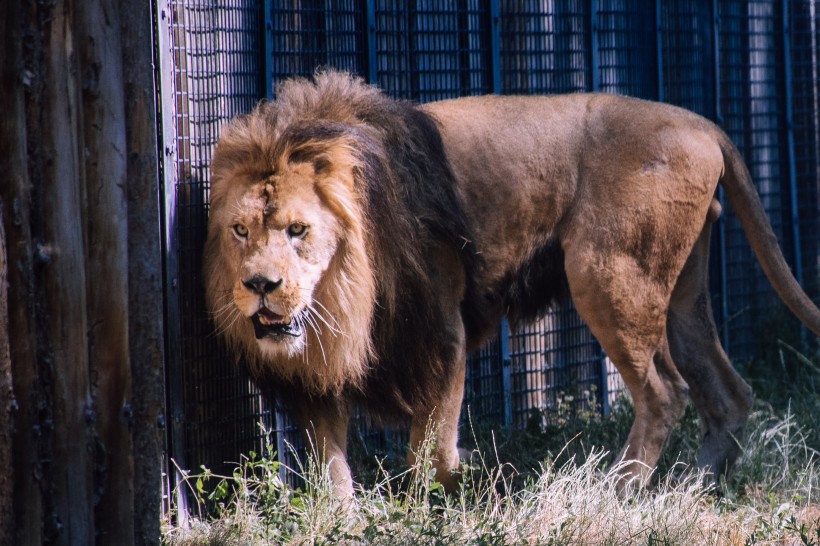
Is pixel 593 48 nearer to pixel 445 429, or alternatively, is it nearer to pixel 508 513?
pixel 445 429

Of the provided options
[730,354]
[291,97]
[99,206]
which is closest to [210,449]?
[291,97]

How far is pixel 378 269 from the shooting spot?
14.8 ft

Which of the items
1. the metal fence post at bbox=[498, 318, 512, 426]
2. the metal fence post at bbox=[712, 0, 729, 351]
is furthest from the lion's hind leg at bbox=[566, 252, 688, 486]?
the metal fence post at bbox=[712, 0, 729, 351]

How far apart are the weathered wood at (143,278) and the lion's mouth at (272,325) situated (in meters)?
0.95

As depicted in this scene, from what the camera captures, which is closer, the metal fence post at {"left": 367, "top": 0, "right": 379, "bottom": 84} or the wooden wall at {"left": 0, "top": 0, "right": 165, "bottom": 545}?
the wooden wall at {"left": 0, "top": 0, "right": 165, "bottom": 545}

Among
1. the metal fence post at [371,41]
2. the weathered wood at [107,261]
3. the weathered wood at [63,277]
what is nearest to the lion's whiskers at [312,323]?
the weathered wood at [107,261]

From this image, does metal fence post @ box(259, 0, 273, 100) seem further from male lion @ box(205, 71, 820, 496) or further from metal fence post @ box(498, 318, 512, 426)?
metal fence post @ box(498, 318, 512, 426)

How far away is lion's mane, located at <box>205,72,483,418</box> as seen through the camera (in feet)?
14.4

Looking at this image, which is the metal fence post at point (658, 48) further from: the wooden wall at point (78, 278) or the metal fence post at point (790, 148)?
the wooden wall at point (78, 278)

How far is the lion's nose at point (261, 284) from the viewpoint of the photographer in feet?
A: 13.6

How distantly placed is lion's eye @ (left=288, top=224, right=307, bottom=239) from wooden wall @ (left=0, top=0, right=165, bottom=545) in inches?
41.3

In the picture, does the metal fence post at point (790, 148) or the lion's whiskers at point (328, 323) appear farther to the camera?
the metal fence post at point (790, 148)

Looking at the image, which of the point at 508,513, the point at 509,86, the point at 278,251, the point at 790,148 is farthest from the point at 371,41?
the point at 790,148

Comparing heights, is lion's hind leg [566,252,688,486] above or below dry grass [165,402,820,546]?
above
